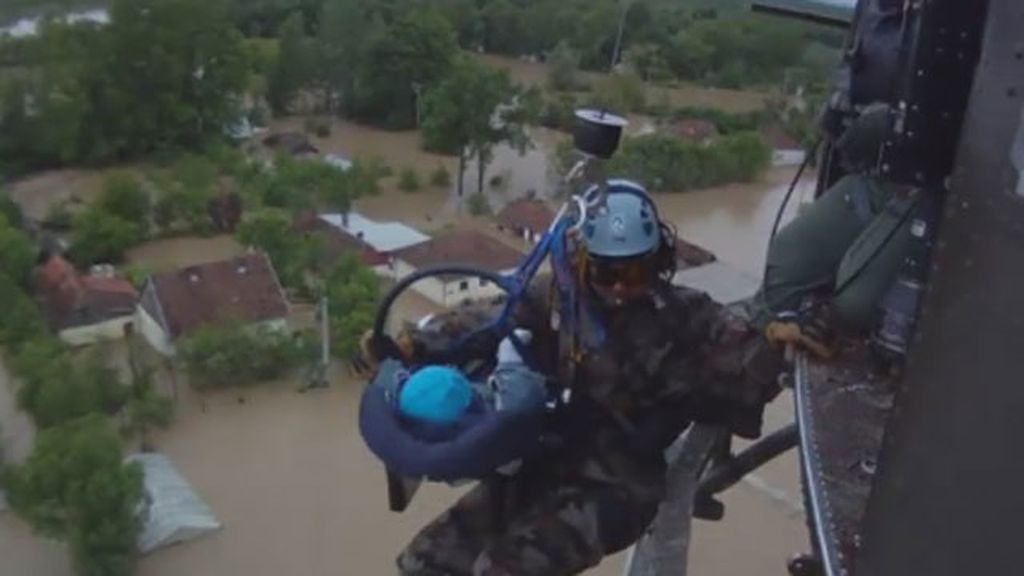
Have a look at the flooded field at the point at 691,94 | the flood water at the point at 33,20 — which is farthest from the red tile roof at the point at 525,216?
the flood water at the point at 33,20

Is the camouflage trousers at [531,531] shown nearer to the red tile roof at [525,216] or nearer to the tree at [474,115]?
the red tile roof at [525,216]

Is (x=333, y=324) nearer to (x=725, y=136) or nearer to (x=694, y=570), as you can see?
(x=694, y=570)

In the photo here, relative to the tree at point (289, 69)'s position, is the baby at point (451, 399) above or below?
above

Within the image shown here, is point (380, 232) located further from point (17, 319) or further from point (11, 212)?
point (17, 319)

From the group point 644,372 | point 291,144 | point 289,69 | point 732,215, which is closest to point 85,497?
point 644,372

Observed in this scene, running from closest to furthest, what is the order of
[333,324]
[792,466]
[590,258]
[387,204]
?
[590,258], [792,466], [333,324], [387,204]

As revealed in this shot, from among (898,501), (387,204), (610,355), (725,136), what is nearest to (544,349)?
(610,355)

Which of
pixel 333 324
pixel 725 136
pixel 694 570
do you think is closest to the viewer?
pixel 694 570
